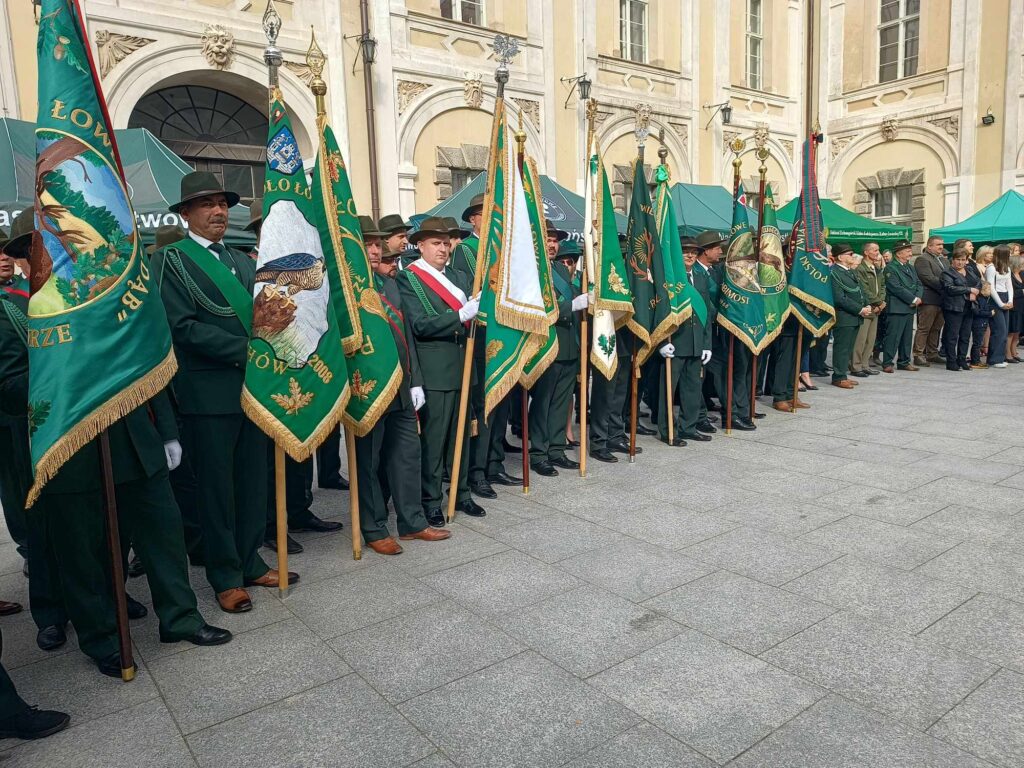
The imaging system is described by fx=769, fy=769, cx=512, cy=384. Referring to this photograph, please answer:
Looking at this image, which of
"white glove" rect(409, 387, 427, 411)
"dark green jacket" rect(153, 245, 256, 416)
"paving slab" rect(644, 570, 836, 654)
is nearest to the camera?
"paving slab" rect(644, 570, 836, 654)

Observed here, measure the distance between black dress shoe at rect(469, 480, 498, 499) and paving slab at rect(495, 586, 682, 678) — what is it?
1743 millimetres

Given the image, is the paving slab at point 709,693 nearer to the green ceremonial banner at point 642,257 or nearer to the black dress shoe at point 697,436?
the green ceremonial banner at point 642,257

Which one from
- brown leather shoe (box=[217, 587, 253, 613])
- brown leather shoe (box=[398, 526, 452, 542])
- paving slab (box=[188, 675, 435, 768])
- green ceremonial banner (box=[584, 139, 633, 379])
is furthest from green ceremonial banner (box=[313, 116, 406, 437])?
green ceremonial banner (box=[584, 139, 633, 379])

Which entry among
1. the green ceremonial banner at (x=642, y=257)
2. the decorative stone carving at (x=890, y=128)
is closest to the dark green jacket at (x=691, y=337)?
the green ceremonial banner at (x=642, y=257)

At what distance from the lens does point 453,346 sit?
4.69 meters

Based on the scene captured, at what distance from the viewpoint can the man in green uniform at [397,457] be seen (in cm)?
422

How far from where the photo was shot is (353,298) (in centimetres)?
396

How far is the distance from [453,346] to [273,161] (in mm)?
1563

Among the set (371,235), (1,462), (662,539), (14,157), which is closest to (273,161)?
(371,235)

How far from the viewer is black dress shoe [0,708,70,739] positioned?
2.48 m

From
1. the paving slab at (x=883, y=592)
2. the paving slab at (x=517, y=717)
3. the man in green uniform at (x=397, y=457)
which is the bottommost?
the paving slab at (x=517, y=717)

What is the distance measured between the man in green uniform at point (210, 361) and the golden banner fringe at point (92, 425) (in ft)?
1.81

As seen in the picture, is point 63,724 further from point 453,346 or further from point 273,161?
point 453,346

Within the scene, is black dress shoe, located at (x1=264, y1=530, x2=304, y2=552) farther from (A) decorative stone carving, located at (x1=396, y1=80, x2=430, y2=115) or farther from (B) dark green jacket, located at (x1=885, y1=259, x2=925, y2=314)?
(B) dark green jacket, located at (x1=885, y1=259, x2=925, y2=314)
